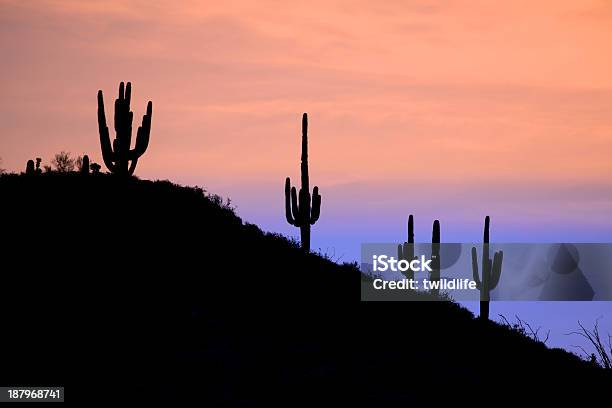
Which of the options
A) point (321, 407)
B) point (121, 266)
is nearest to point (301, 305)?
point (121, 266)

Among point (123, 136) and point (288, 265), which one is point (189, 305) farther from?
point (123, 136)

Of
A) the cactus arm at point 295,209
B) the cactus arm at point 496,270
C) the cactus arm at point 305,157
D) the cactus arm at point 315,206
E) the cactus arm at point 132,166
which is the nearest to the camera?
the cactus arm at point 132,166

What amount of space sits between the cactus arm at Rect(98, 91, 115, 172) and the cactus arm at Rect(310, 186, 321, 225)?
7715mm

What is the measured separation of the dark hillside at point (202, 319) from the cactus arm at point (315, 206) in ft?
12.3

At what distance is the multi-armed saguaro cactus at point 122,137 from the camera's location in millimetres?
27578

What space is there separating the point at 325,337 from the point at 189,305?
10.2ft

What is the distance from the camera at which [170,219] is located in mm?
27000

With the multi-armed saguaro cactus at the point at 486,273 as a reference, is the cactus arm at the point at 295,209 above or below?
above

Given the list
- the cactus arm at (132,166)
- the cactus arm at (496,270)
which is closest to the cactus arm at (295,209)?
the cactus arm at (132,166)

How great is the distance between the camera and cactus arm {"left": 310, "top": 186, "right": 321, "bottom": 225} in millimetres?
33000

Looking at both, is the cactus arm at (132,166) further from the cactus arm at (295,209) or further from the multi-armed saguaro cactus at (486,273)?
the multi-armed saguaro cactus at (486,273)

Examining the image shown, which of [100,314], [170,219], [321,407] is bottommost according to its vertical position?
[321,407]

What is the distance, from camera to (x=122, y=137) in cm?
2755

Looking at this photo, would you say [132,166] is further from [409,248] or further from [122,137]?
[409,248]
